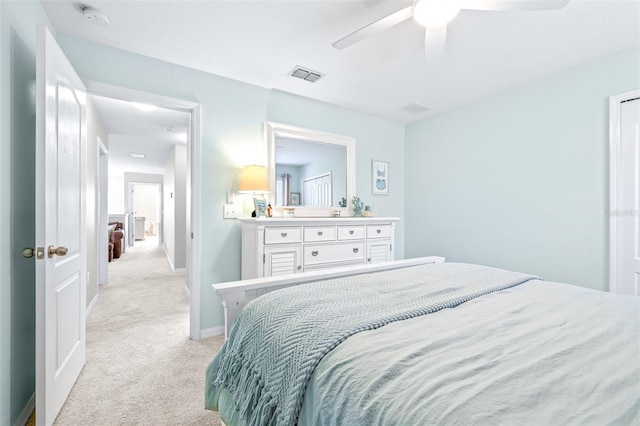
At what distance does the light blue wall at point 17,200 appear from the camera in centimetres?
134

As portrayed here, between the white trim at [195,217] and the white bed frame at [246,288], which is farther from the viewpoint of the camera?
the white trim at [195,217]

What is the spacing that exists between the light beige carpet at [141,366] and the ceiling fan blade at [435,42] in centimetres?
243

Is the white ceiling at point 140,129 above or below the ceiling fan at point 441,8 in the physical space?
above

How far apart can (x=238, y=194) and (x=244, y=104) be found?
87 centimetres

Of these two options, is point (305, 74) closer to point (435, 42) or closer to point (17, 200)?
point (435, 42)

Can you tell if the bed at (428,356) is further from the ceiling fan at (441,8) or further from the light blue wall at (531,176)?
the light blue wall at (531,176)

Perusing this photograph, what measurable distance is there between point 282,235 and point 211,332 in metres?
1.07

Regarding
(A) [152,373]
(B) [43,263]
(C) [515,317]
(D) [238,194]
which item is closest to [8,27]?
(B) [43,263]

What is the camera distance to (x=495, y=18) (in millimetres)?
1922

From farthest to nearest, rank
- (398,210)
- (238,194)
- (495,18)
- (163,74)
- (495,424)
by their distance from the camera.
Result: 1. (398,210)
2. (238,194)
3. (163,74)
4. (495,18)
5. (495,424)

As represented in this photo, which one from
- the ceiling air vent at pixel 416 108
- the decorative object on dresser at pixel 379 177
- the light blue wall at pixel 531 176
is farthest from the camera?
the decorative object on dresser at pixel 379 177

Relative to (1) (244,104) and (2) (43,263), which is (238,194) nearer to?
(1) (244,104)

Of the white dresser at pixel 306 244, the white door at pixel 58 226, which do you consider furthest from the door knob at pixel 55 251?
the white dresser at pixel 306 244

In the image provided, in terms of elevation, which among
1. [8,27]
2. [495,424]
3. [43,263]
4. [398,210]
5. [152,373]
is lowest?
[152,373]
